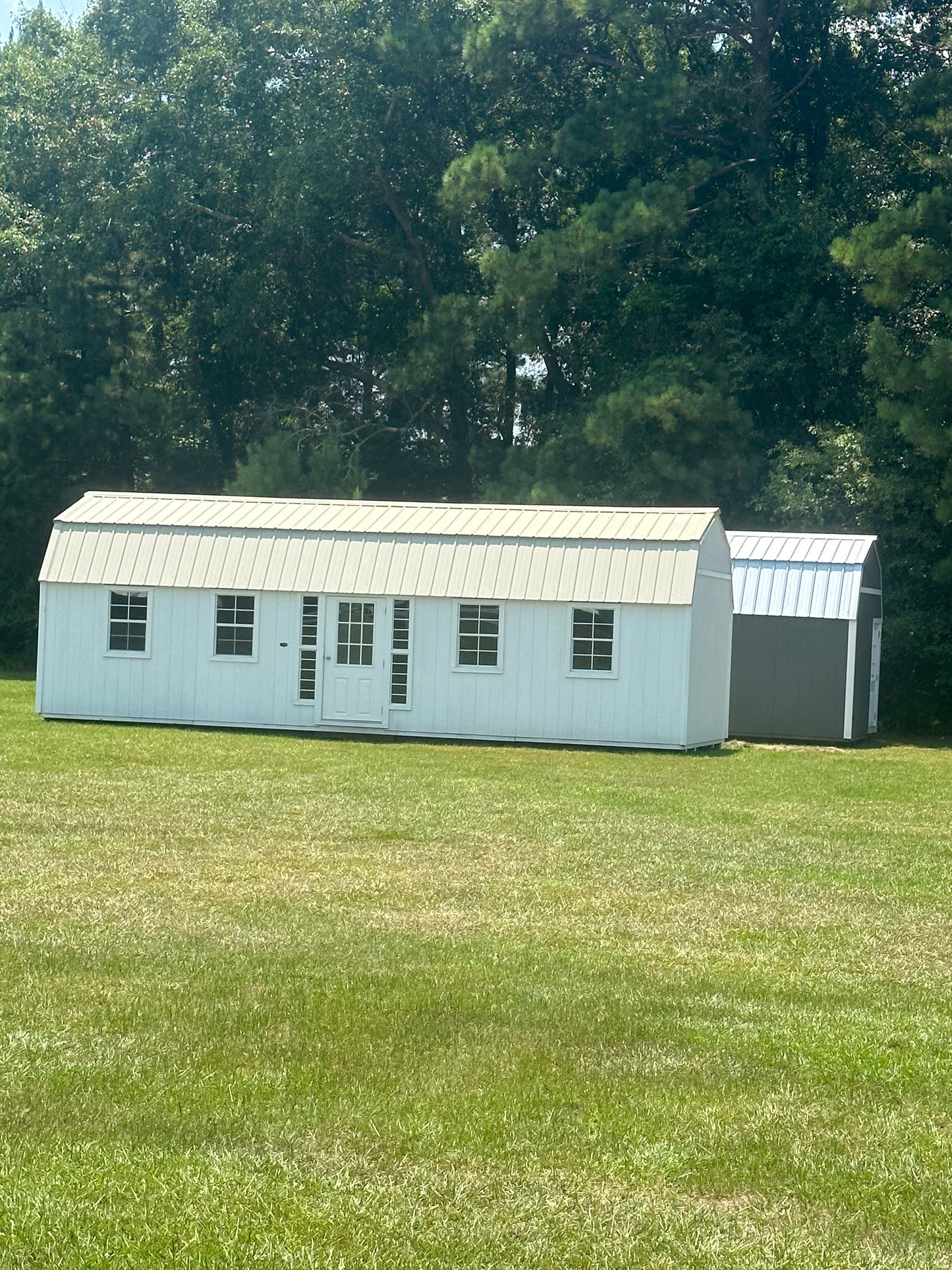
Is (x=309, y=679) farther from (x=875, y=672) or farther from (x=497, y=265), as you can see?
(x=497, y=265)

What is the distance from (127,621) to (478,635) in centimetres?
540

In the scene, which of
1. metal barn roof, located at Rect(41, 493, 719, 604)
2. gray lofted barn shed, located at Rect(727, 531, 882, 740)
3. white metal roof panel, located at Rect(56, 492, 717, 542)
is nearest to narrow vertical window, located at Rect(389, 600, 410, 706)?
metal barn roof, located at Rect(41, 493, 719, 604)

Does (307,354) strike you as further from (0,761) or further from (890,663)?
(0,761)

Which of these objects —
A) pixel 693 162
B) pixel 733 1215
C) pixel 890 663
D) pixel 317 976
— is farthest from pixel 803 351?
pixel 733 1215

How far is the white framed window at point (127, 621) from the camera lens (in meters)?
24.5

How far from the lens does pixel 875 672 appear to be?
92.0ft

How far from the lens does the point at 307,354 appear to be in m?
41.8

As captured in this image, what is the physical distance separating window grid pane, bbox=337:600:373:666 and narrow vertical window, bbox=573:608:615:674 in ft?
9.82

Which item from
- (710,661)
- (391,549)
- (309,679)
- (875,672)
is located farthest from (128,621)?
(875,672)

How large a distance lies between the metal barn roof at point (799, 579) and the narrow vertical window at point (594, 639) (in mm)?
3873

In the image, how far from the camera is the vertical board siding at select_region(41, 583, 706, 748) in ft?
74.1

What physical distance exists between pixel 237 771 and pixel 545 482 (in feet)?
55.3

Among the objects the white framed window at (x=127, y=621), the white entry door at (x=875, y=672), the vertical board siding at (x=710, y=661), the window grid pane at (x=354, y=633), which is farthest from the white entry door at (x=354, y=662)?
the white entry door at (x=875, y=672)

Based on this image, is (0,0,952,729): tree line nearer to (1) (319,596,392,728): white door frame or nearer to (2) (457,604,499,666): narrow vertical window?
(2) (457,604,499,666): narrow vertical window
